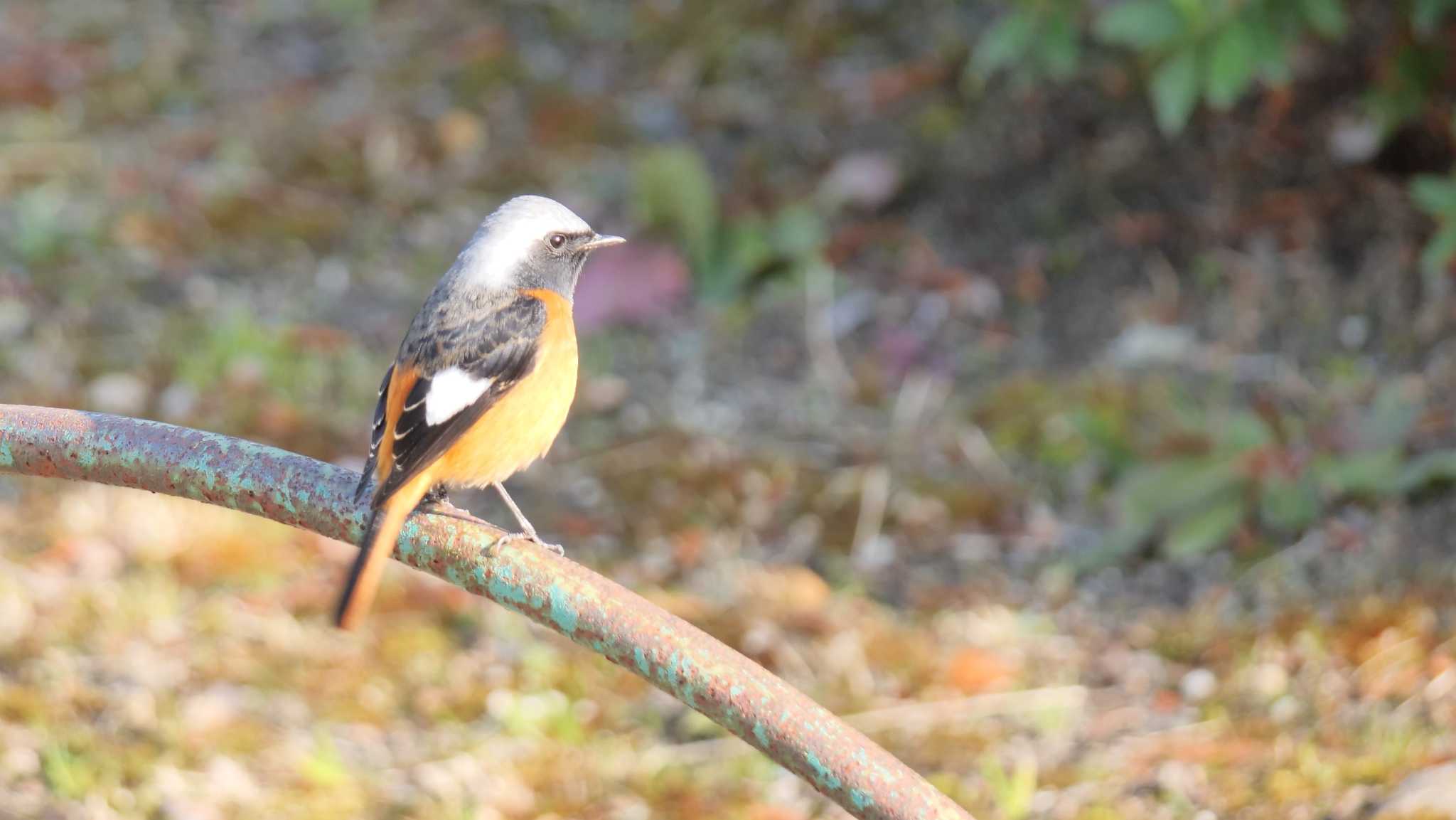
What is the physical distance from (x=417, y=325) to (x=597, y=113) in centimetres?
445

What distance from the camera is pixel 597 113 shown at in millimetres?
7645

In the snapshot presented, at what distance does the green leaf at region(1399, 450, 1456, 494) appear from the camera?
14.7 ft

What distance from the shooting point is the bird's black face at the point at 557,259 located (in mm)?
3461

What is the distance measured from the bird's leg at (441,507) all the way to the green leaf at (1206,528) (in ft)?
7.26

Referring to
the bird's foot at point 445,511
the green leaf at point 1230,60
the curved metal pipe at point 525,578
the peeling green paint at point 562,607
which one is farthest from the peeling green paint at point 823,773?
the green leaf at point 1230,60

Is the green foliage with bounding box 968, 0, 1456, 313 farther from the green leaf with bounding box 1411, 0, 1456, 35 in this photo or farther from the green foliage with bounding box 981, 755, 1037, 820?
the green foliage with bounding box 981, 755, 1037, 820

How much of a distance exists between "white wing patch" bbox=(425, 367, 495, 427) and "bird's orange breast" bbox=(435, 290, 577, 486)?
5 cm

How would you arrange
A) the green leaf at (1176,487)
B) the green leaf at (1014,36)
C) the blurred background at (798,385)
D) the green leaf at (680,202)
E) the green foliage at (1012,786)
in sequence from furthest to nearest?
the green leaf at (680,202)
the green leaf at (1014,36)
the green leaf at (1176,487)
the blurred background at (798,385)
the green foliage at (1012,786)

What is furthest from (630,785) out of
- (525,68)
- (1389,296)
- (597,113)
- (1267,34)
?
(525,68)

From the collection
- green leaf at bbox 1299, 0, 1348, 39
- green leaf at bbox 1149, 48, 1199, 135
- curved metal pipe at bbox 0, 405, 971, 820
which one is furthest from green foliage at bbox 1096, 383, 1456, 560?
curved metal pipe at bbox 0, 405, 971, 820

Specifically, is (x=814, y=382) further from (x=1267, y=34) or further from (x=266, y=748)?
(x=266, y=748)

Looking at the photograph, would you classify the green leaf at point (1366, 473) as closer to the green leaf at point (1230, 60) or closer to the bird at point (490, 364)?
the green leaf at point (1230, 60)

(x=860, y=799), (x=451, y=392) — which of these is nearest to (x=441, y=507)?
(x=451, y=392)

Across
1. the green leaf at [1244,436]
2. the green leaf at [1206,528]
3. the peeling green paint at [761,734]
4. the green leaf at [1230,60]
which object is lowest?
the peeling green paint at [761,734]
